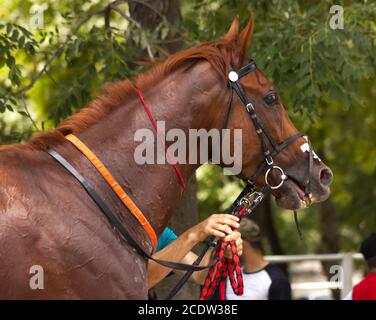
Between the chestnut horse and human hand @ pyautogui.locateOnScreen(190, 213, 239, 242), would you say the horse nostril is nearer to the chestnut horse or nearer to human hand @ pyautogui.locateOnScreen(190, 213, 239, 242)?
the chestnut horse

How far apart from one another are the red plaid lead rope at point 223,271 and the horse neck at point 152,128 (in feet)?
1.28

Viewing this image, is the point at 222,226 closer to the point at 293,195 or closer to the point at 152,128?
the point at 293,195

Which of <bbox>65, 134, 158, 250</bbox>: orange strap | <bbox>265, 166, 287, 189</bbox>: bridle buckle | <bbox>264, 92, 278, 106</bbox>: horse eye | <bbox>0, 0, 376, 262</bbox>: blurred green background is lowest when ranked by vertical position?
<bbox>65, 134, 158, 250</bbox>: orange strap

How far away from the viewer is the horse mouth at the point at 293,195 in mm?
4406

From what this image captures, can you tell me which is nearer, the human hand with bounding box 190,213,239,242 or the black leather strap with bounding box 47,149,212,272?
the black leather strap with bounding box 47,149,212,272

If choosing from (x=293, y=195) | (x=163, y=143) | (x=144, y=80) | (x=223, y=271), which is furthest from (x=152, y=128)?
(x=223, y=271)

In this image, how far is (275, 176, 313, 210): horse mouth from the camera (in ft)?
14.5

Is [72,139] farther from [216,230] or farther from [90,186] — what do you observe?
[216,230]

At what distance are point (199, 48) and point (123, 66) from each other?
1742 mm

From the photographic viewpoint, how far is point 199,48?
4305 mm

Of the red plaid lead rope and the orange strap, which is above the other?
the orange strap

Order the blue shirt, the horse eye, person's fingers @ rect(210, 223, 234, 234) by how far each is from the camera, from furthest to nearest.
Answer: the blue shirt
the horse eye
person's fingers @ rect(210, 223, 234, 234)

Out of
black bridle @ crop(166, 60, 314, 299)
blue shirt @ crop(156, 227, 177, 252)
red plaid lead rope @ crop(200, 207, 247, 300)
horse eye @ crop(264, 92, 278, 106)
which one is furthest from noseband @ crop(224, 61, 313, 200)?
blue shirt @ crop(156, 227, 177, 252)
